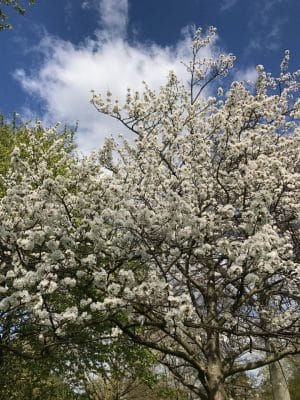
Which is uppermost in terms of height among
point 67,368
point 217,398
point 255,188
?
point 255,188

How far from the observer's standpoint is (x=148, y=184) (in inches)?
357

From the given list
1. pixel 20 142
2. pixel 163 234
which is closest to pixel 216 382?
pixel 163 234

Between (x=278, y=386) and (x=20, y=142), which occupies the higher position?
(x=20, y=142)

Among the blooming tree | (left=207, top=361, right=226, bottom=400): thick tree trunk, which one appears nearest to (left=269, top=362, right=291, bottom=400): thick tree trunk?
the blooming tree

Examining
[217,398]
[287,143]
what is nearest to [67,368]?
[217,398]

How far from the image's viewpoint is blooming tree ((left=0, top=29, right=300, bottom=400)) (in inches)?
267

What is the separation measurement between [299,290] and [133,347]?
16.9ft

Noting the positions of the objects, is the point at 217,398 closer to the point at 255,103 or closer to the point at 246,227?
the point at 246,227

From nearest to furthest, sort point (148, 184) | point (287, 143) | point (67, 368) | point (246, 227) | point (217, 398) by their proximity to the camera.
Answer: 1. point (246, 227)
2. point (217, 398)
3. point (148, 184)
4. point (287, 143)
5. point (67, 368)

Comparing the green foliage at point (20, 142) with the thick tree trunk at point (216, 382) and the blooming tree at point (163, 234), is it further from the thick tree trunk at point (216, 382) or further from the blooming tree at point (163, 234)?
the thick tree trunk at point (216, 382)

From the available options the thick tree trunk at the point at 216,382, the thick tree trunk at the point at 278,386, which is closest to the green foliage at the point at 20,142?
the thick tree trunk at the point at 216,382

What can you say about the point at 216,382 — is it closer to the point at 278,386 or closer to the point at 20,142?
the point at 278,386

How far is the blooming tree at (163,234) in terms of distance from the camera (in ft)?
22.2

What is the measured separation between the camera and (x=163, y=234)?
777cm
